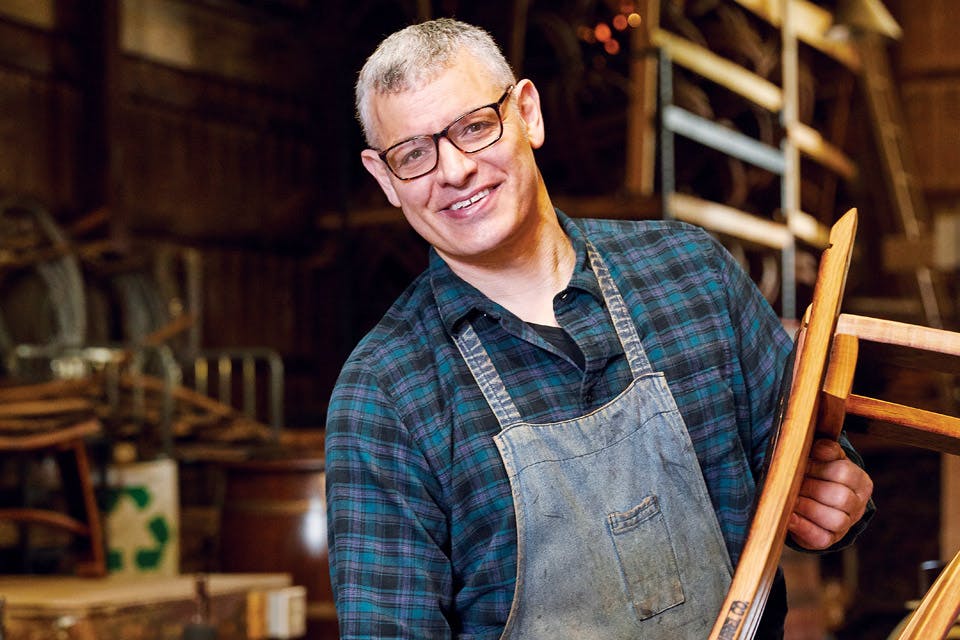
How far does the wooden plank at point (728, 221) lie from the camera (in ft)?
23.1

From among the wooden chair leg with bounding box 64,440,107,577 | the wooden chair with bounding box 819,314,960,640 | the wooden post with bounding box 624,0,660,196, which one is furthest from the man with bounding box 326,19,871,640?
the wooden post with bounding box 624,0,660,196

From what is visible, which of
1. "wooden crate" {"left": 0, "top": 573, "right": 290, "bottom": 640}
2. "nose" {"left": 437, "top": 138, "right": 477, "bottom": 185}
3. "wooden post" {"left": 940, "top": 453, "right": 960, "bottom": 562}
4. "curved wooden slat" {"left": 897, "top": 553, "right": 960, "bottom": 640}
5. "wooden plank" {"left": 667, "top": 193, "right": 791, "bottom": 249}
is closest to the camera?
"curved wooden slat" {"left": 897, "top": 553, "right": 960, "bottom": 640}

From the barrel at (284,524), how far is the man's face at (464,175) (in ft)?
9.69

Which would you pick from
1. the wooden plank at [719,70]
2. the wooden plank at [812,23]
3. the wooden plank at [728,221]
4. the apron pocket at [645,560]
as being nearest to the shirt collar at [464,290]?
the apron pocket at [645,560]

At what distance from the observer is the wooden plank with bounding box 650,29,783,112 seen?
7.29 metres

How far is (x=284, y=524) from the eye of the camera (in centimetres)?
485

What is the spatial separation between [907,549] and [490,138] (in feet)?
23.4

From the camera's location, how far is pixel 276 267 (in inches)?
369

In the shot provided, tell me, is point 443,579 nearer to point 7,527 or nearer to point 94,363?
point 7,527

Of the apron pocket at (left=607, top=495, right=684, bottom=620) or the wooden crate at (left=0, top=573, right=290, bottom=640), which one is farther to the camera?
the wooden crate at (left=0, top=573, right=290, bottom=640)

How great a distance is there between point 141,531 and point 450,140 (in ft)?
13.4

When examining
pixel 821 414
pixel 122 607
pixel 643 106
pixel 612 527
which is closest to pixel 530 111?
pixel 612 527

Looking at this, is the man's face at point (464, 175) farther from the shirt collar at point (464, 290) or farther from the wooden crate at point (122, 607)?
the wooden crate at point (122, 607)

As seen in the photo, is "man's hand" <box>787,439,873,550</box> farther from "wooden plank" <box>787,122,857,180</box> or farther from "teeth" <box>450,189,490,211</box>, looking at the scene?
"wooden plank" <box>787,122,857,180</box>
